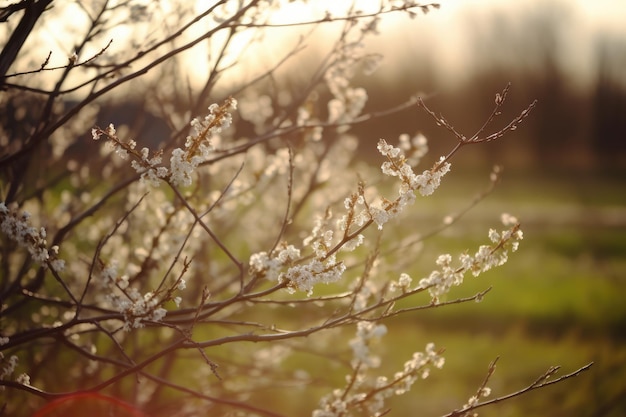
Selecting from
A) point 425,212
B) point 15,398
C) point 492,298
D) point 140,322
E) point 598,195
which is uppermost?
point 598,195

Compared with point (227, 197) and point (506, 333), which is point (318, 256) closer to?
point (227, 197)

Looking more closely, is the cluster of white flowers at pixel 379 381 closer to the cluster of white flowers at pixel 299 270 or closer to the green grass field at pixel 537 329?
the cluster of white flowers at pixel 299 270

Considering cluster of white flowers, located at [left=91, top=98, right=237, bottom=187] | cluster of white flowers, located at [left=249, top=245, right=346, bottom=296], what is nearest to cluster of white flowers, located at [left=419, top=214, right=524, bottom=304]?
cluster of white flowers, located at [left=249, top=245, right=346, bottom=296]

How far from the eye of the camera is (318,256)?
1.91 m


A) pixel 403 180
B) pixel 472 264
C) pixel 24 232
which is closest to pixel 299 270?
pixel 403 180

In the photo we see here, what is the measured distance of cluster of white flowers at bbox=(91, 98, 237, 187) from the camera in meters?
1.88

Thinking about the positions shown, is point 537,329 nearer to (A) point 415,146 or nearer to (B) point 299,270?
(A) point 415,146

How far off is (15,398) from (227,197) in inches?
80.0

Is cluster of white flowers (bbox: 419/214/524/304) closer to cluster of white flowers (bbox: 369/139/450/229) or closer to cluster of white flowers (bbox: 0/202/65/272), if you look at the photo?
cluster of white flowers (bbox: 369/139/450/229)

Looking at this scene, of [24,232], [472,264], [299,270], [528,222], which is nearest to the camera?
[299,270]

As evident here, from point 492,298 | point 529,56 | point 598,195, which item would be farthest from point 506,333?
point 529,56

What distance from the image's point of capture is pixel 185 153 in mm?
1935

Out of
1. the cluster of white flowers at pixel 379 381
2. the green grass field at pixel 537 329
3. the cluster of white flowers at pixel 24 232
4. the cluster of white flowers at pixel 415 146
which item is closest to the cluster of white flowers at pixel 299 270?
the cluster of white flowers at pixel 379 381

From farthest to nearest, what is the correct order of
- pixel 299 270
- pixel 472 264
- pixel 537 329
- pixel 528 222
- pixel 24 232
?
pixel 528 222
pixel 537 329
pixel 472 264
pixel 24 232
pixel 299 270
